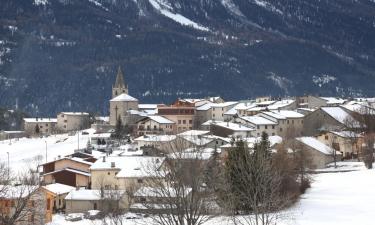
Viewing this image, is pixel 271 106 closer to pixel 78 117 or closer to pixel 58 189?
pixel 78 117

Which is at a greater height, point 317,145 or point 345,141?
point 345,141

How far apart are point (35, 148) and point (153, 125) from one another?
13.4 meters

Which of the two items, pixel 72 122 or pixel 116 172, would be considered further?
pixel 72 122

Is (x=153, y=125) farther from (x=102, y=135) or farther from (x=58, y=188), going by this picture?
(x=58, y=188)

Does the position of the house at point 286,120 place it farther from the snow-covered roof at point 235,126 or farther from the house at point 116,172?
the house at point 116,172

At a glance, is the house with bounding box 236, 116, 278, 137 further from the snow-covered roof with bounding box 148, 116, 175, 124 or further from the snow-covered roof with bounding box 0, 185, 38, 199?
the snow-covered roof with bounding box 0, 185, 38, 199

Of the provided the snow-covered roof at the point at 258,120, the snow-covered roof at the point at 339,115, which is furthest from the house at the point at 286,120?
the snow-covered roof at the point at 339,115

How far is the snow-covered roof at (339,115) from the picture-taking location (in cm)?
9150

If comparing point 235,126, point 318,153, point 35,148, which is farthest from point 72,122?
point 318,153

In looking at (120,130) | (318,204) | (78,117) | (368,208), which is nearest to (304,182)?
(318,204)

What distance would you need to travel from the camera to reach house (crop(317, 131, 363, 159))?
77.4m

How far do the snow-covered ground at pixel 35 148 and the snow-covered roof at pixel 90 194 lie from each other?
18.8 meters

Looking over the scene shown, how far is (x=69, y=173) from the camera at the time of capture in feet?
204

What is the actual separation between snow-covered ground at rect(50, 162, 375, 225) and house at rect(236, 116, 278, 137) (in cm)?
2688
